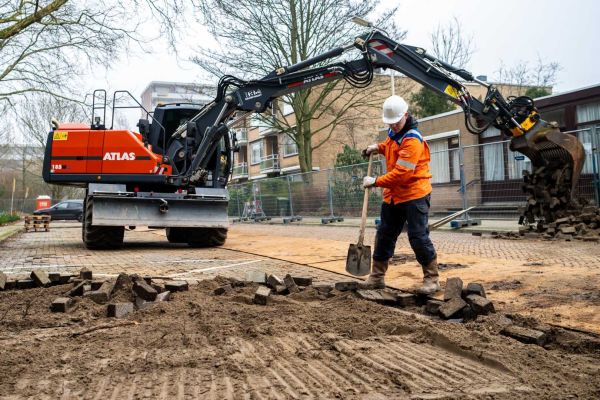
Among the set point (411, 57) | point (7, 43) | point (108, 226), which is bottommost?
point (108, 226)

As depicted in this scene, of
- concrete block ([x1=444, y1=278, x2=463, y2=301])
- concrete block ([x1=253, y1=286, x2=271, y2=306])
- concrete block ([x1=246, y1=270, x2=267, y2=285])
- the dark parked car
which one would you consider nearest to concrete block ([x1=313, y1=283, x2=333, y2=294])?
concrete block ([x1=246, y1=270, x2=267, y2=285])

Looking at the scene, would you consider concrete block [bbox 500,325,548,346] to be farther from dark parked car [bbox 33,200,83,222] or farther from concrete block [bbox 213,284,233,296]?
dark parked car [bbox 33,200,83,222]

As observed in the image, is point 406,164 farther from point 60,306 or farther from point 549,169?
point 549,169

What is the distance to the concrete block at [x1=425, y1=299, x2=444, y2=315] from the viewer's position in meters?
4.52

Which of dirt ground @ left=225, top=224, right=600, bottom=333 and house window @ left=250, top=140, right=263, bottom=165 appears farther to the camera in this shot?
house window @ left=250, top=140, right=263, bottom=165

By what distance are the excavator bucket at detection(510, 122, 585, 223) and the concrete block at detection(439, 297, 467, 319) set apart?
6.81 metres

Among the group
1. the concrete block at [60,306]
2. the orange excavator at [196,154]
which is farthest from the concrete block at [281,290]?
the orange excavator at [196,154]

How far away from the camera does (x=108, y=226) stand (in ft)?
35.6

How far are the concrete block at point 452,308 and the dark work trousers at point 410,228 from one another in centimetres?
95

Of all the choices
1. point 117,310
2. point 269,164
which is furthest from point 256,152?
point 117,310

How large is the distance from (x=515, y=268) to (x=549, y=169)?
16.3 feet

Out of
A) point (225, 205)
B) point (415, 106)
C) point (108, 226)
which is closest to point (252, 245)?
point (225, 205)

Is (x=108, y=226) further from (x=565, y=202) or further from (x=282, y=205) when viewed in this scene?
(x=282, y=205)

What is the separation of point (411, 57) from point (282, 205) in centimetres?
1307
